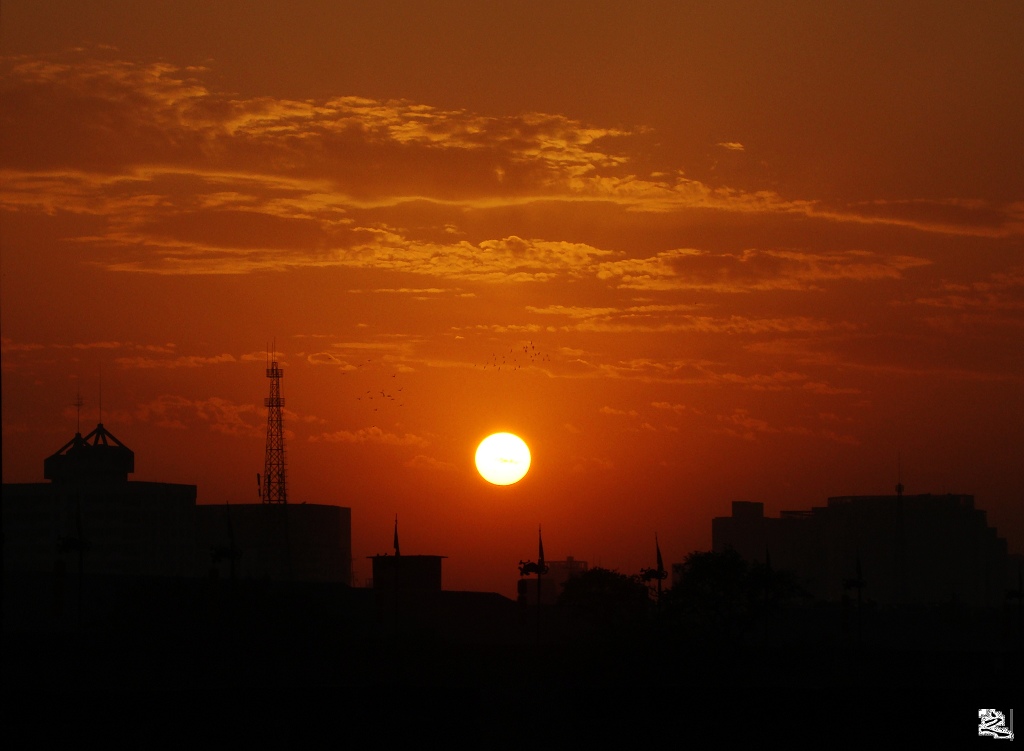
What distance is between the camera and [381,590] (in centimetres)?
13950

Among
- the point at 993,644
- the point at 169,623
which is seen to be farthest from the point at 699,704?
the point at 993,644

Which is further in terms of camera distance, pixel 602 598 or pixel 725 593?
pixel 602 598

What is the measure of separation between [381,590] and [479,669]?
168 ft

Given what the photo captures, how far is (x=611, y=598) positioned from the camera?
167125mm

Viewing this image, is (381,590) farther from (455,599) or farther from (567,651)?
(567,651)

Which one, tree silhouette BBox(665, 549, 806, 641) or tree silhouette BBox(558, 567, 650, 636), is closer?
tree silhouette BBox(665, 549, 806, 641)

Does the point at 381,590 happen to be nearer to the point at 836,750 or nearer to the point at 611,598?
the point at 611,598

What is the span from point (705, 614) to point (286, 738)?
89234 millimetres

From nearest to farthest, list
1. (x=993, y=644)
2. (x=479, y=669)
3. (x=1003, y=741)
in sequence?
(x=1003, y=741), (x=479, y=669), (x=993, y=644)

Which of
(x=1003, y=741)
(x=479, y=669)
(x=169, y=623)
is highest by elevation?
(x=169, y=623)

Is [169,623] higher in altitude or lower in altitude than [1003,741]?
higher

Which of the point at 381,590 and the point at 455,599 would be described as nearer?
the point at 381,590

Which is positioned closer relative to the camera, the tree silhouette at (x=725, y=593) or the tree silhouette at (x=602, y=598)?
the tree silhouette at (x=725, y=593)

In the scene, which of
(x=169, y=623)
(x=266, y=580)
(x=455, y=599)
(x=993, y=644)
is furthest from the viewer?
(x=993, y=644)
